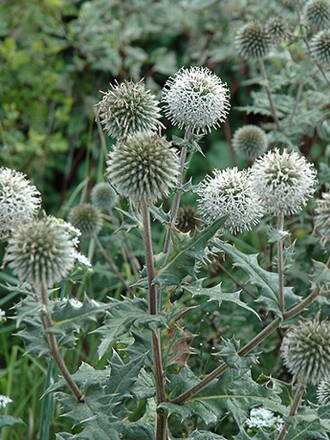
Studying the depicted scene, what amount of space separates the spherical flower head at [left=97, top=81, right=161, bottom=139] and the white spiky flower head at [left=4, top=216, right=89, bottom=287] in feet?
1.51

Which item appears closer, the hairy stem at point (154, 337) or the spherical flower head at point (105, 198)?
the hairy stem at point (154, 337)

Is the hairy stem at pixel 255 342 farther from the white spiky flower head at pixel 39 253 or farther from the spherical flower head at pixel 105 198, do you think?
the spherical flower head at pixel 105 198

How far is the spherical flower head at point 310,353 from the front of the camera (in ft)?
6.94

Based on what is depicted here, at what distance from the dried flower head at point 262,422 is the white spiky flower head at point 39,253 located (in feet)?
3.34

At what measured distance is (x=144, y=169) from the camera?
2.19 metres

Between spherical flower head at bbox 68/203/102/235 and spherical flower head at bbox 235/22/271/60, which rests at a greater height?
spherical flower head at bbox 235/22/271/60

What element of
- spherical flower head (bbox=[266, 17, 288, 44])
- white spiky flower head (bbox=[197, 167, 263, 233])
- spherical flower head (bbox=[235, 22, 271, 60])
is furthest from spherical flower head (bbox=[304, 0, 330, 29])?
white spiky flower head (bbox=[197, 167, 263, 233])

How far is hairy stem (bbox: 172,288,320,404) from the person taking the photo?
224 cm

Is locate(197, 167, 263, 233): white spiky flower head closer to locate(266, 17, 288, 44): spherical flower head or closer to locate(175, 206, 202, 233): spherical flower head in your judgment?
locate(175, 206, 202, 233): spherical flower head

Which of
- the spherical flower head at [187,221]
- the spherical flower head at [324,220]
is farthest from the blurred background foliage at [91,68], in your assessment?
the spherical flower head at [324,220]

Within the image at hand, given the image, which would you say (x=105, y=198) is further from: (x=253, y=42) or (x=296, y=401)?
(x=296, y=401)

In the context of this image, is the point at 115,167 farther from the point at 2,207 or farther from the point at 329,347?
the point at 329,347

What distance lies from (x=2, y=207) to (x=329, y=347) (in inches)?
39.7

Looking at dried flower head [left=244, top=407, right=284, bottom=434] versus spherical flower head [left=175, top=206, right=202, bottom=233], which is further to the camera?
spherical flower head [left=175, top=206, right=202, bottom=233]
